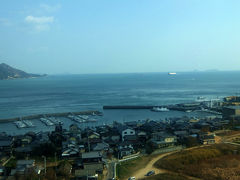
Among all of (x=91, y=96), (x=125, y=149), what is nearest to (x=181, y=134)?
(x=125, y=149)

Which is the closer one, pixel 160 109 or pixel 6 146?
pixel 6 146

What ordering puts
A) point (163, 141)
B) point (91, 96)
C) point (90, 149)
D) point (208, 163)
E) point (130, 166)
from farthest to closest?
point (91, 96)
point (163, 141)
point (90, 149)
point (208, 163)
point (130, 166)

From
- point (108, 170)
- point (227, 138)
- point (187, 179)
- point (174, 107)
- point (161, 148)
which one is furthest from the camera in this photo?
point (174, 107)

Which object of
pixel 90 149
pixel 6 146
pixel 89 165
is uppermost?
pixel 89 165

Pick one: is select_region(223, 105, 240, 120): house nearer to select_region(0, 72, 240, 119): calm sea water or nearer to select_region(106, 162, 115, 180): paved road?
select_region(106, 162, 115, 180): paved road

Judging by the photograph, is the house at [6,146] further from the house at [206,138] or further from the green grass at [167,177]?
the house at [206,138]

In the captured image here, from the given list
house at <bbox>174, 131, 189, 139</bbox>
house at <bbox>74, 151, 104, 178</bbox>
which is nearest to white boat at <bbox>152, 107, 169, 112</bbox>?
house at <bbox>174, 131, 189, 139</bbox>

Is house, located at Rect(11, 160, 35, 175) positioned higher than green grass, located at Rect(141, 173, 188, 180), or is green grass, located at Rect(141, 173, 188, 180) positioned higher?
house, located at Rect(11, 160, 35, 175)

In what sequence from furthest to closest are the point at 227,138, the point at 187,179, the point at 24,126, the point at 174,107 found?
the point at 174,107, the point at 24,126, the point at 227,138, the point at 187,179

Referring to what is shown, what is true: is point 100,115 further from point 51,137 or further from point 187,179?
point 187,179

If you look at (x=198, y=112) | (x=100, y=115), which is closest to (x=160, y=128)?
(x=100, y=115)

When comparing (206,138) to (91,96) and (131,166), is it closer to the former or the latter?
(131,166)
